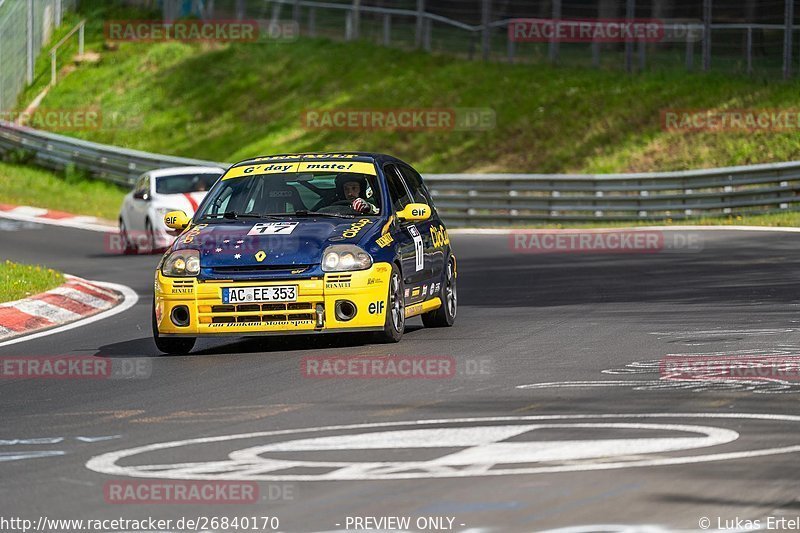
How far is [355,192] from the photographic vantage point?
12734mm

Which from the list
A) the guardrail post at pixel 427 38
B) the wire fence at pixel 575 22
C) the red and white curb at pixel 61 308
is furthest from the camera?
the guardrail post at pixel 427 38

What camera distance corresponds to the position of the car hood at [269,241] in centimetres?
1155

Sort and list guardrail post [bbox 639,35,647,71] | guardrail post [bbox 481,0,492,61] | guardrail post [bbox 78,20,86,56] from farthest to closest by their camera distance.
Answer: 1. guardrail post [bbox 78,20,86,56]
2. guardrail post [bbox 481,0,492,61]
3. guardrail post [bbox 639,35,647,71]

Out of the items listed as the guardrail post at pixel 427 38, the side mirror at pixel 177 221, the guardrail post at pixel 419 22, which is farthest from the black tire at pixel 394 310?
the guardrail post at pixel 427 38

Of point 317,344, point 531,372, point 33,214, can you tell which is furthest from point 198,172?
point 531,372

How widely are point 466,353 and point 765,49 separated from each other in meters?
23.7

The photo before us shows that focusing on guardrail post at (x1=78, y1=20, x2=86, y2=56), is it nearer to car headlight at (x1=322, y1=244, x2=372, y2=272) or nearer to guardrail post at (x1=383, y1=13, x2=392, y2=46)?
guardrail post at (x1=383, y1=13, x2=392, y2=46)

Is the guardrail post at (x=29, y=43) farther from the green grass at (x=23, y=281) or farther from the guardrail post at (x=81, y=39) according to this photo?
the green grass at (x=23, y=281)

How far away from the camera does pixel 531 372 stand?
33.3 ft

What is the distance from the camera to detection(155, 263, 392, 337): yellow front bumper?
11.5m

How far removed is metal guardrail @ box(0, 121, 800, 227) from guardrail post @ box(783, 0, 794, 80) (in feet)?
14.3

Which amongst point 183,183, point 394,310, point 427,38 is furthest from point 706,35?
point 394,310

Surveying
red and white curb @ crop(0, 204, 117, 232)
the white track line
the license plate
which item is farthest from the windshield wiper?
red and white curb @ crop(0, 204, 117, 232)

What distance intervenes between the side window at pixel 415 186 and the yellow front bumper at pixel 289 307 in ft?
7.06
